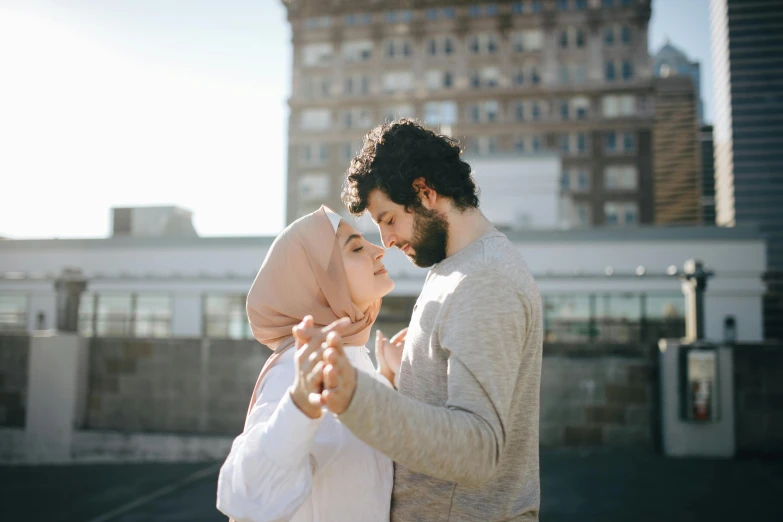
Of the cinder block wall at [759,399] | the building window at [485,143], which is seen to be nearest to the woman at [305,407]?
the cinder block wall at [759,399]

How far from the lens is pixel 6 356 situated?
1065cm

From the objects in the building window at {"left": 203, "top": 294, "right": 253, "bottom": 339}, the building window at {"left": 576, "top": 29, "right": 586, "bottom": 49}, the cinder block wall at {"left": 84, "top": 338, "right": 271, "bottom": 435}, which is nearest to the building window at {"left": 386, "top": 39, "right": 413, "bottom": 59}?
the building window at {"left": 576, "top": 29, "right": 586, "bottom": 49}

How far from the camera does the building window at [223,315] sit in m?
20.4

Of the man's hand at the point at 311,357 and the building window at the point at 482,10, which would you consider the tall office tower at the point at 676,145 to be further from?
the man's hand at the point at 311,357

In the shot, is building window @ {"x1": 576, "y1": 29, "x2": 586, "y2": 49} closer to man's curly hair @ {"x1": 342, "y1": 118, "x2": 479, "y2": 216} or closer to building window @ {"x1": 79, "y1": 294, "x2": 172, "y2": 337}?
building window @ {"x1": 79, "y1": 294, "x2": 172, "y2": 337}

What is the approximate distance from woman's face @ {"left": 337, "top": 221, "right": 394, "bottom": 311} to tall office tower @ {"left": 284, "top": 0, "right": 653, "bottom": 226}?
5146 cm

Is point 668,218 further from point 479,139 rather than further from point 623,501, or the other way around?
point 623,501

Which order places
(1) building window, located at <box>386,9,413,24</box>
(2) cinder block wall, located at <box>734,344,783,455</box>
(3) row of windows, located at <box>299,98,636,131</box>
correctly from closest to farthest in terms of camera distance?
(2) cinder block wall, located at <box>734,344,783,455</box>
(3) row of windows, located at <box>299,98,636,131</box>
(1) building window, located at <box>386,9,413,24</box>

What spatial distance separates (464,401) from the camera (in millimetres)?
1506

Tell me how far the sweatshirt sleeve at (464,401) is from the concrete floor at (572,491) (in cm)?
598

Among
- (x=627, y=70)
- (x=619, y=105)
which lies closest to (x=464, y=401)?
(x=619, y=105)

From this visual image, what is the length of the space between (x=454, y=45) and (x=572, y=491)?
55524 mm

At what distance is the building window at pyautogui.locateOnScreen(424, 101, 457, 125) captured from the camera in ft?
185

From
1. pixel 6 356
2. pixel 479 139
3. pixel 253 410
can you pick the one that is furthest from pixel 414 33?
pixel 253 410
